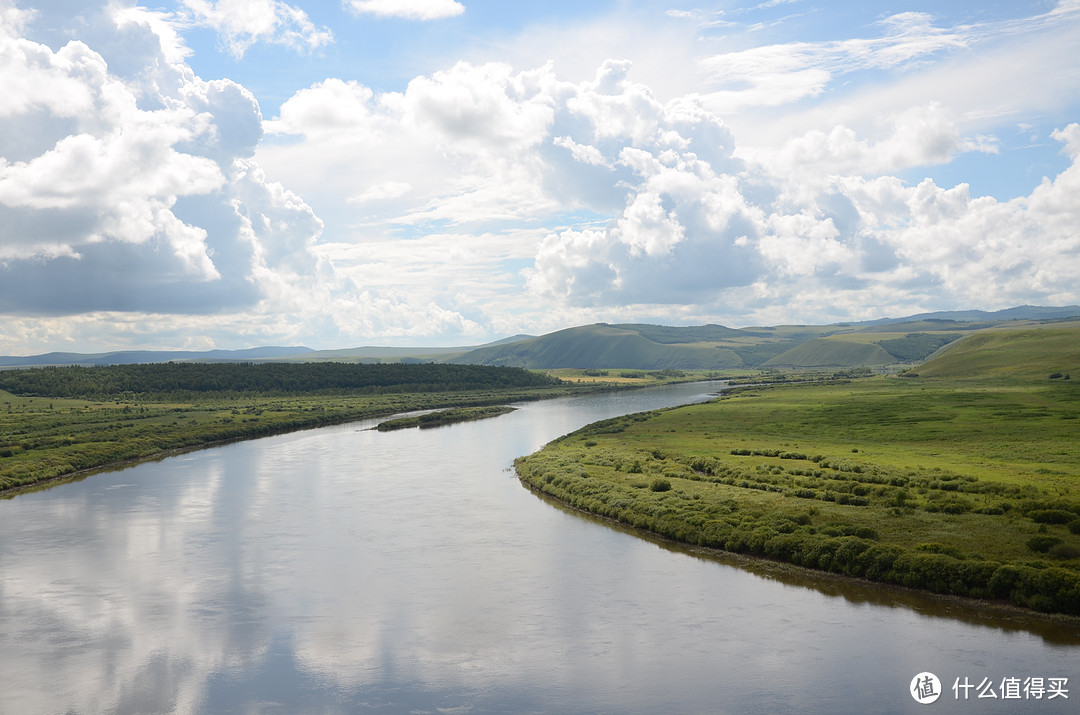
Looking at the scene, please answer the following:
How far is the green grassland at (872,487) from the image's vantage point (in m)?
38.8

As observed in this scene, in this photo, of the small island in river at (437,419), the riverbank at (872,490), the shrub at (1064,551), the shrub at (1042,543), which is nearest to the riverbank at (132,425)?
the small island in river at (437,419)

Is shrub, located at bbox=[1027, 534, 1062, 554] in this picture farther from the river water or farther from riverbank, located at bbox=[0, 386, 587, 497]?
riverbank, located at bbox=[0, 386, 587, 497]

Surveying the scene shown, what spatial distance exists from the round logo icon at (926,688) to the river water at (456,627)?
0.95 feet

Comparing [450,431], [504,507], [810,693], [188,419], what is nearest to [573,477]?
[504,507]

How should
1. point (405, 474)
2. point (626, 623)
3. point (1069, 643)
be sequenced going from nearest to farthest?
1. point (1069, 643)
2. point (626, 623)
3. point (405, 474)

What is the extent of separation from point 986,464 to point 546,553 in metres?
39.8

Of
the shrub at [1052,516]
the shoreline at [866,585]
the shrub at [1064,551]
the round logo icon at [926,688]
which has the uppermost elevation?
the shrub at [1052,516]

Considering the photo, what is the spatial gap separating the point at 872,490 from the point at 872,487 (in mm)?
1020

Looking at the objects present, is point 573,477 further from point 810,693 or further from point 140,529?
point 810,693

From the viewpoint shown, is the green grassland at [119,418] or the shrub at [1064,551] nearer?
the shrub at [1064,551]

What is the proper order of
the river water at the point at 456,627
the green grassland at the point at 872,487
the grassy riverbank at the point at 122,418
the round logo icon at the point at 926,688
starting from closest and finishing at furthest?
the round logo icon at the point at 926,688
the river water at the point at 456,627
the green grassland at the point at 872,487
the grassy riverbank at the point at 122,418

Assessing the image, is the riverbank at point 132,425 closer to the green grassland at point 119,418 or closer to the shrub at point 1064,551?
the green grassland at point 119,418

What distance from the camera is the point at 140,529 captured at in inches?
2250

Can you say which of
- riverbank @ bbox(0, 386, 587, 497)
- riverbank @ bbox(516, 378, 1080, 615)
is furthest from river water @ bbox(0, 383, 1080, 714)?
riverbank @ bbox(0, 386, 587, 497)
